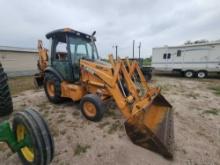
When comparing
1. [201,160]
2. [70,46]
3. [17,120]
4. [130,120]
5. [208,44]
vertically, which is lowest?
[201,160]

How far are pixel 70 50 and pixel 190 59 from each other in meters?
12.0

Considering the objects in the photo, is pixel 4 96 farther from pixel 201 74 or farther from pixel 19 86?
pixel 201 74

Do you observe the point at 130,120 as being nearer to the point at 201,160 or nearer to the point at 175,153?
the point at 175,153

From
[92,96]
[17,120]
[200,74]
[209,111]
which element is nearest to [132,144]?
[92,96]

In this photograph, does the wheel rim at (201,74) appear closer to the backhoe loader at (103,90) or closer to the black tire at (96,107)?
the backhoe loader at (103,90)

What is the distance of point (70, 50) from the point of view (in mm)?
4266

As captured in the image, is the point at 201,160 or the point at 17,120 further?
the point at 201,160

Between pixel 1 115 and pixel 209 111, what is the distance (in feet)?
21.3

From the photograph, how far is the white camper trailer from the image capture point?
11.4 metres

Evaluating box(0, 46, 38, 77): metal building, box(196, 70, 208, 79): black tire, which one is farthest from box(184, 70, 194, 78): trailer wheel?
box(0, 46, 38, 77): metal building

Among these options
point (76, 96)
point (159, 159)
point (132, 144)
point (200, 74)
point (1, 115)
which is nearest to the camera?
point (159, 159)

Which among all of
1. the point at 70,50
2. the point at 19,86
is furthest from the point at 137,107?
the point at 19,86

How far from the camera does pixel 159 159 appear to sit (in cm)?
230

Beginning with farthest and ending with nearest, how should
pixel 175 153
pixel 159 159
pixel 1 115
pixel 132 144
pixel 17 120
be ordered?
pixel 1 115, pixel 132 144, pixel 175 153, pixel 159 159, pixel 17 120
